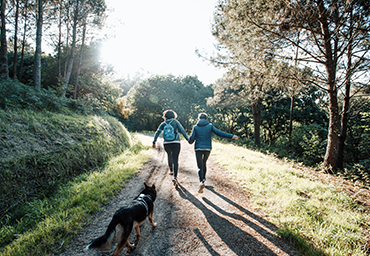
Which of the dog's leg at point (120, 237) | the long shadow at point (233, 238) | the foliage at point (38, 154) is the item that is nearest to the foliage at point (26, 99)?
the foliage at point (38, 154)

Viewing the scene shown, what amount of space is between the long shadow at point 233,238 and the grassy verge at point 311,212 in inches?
22.6

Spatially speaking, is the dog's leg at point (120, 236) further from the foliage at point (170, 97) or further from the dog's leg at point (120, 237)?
the foliage at point (170, 97)

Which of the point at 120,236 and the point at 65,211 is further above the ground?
the point at 120,236

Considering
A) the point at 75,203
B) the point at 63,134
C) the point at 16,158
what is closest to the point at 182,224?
the point at 75,203

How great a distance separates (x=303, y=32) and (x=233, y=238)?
27.8 feet

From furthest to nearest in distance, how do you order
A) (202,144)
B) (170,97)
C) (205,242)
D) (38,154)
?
(170,97)
(38,154)
(202,144)
(205,242)

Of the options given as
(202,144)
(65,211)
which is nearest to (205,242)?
(202,144)

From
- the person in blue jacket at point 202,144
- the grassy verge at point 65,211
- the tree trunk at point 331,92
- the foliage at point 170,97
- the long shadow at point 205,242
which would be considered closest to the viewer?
the long shadow at point 205,242

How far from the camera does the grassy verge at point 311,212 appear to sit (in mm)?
2674

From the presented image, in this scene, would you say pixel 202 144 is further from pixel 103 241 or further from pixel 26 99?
pixel 26 99

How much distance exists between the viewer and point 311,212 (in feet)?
11.5

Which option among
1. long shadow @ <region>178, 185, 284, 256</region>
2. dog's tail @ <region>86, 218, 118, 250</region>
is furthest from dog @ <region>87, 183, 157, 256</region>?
long shadow @ <region>178, 185, 284, 256</region>

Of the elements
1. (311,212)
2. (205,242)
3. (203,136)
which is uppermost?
(203,136)

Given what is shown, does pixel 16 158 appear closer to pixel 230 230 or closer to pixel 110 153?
pixel 110 153
